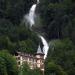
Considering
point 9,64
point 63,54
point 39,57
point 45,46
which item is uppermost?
point 45,46

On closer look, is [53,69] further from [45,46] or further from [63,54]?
[45,46]

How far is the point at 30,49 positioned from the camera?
94125mm

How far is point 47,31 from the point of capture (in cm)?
10419

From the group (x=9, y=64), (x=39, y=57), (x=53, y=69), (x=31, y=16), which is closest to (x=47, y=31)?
(x=31, y=16)

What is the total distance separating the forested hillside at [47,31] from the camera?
86562 millimetres

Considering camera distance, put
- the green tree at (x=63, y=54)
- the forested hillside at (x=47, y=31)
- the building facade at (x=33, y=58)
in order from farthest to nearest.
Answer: the building facade at (x=33, y=58), the forested hillside at (x=47, y=31), the green tree at (x=63, y=54)

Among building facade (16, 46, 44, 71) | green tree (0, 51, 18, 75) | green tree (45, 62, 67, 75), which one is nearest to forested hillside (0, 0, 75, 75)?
green tree (45, 62, 67, 75)

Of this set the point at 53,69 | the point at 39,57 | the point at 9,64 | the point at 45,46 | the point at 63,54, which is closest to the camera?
the point at 9,64

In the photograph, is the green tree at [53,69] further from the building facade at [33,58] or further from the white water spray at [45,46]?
the white water spray at [45,46]

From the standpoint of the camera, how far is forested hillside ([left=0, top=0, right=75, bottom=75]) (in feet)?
284

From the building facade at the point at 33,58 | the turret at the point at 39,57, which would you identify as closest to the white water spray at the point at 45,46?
the turret at the point at 39,57

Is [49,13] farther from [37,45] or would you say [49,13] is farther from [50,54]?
[50,54]

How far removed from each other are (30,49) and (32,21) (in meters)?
17.3

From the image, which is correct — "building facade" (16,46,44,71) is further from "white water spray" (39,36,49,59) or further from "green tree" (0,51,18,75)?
"green tree" (0,51,18,75)
